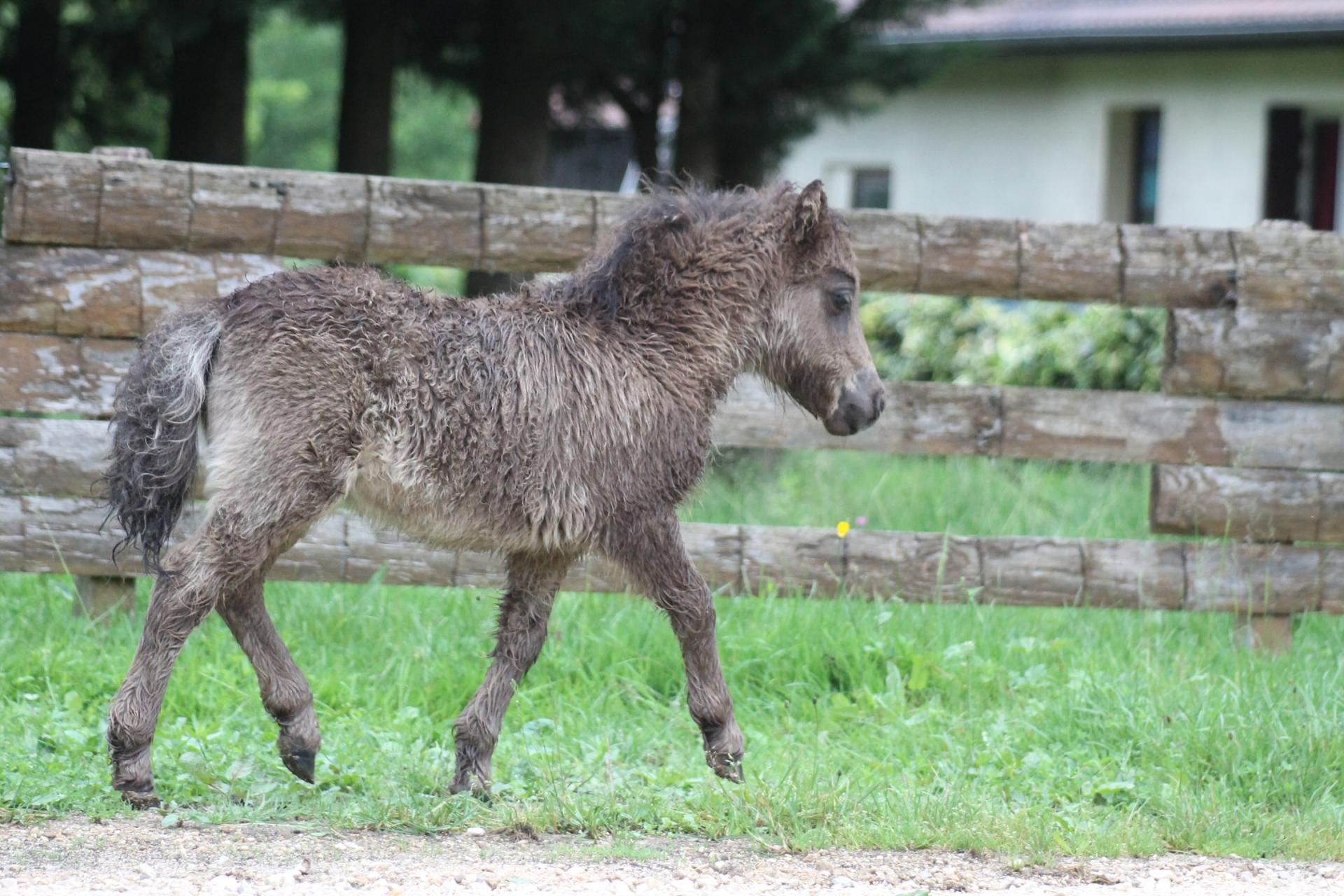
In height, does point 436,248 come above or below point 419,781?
above

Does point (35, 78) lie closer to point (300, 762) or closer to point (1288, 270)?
point (300, 762)

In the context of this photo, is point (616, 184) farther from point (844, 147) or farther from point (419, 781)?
point (419, 781)

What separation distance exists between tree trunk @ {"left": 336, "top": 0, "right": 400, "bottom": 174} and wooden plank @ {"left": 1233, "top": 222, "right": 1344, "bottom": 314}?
5.95m

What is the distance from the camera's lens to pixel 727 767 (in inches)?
182

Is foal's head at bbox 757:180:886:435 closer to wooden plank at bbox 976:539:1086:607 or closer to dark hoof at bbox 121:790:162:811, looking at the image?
wooden plank at bbox 976:539:1086:607

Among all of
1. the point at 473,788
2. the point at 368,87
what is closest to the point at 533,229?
the point at 473,788

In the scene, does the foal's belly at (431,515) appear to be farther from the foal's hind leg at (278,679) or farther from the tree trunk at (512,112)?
the tree trunk at (512,112)

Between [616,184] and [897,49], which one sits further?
[616,184]

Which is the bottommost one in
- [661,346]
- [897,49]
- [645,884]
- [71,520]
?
[645,884]

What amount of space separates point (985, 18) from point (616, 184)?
4705mm

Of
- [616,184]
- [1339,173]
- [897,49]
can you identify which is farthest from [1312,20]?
[616,184]

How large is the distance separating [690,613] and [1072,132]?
13.6 m

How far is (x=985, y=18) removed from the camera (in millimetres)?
16750

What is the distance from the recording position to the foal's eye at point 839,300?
15.9 feet
